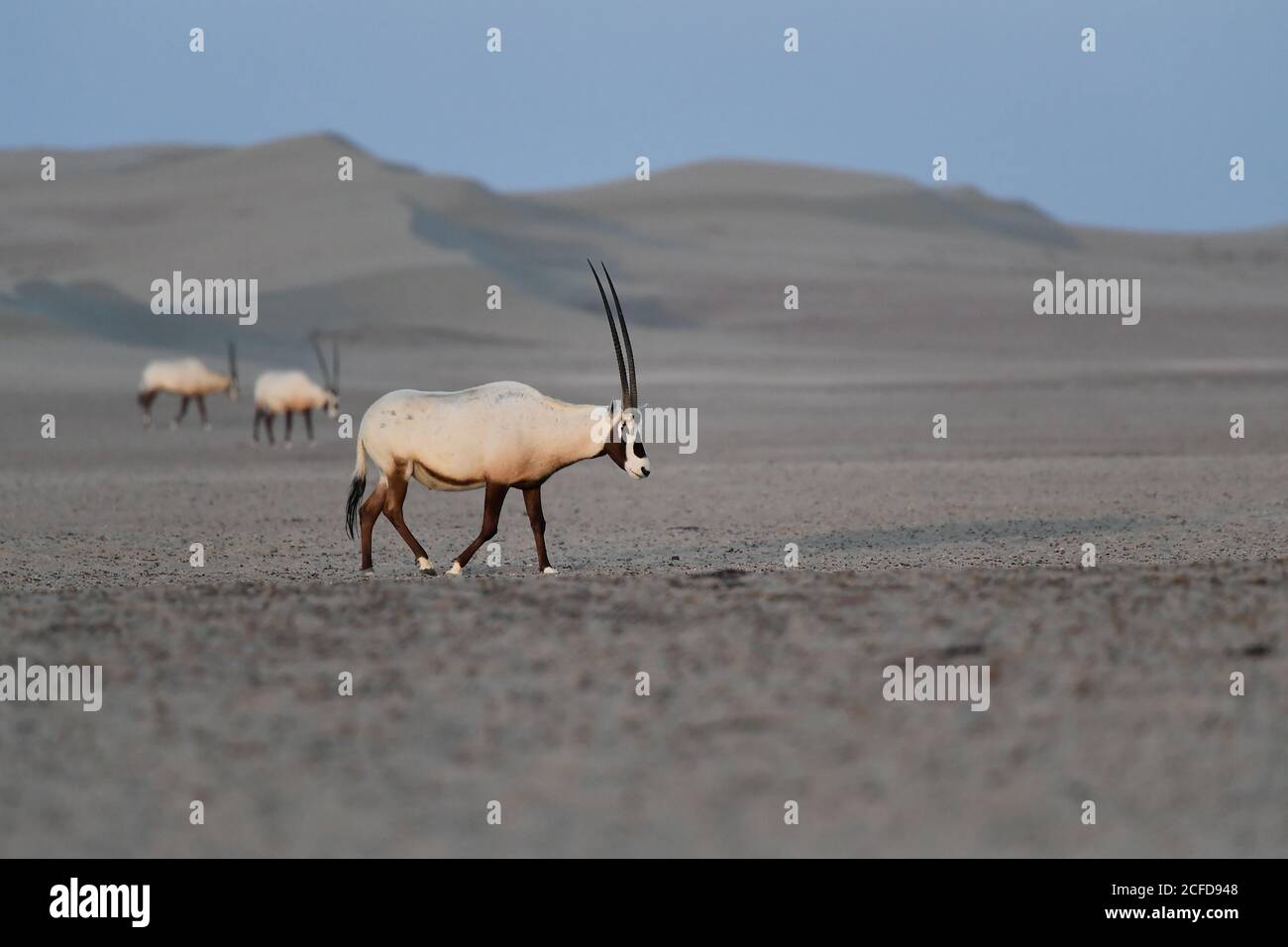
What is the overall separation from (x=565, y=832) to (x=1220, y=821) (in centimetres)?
151

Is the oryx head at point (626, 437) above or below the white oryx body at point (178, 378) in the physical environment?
below

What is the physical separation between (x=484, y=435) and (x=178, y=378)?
1617cm

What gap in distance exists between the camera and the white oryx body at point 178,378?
2344 cm

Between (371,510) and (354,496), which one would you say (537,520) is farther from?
(354,496)

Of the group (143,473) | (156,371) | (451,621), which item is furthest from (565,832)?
(156,371)

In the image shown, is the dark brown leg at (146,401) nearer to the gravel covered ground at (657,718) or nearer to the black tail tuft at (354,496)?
the gravel covered ground at (657,718)

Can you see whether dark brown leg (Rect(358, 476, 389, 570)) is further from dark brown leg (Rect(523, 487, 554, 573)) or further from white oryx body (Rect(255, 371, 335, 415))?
white oryx body (Rect(255, 371, 335, 415))

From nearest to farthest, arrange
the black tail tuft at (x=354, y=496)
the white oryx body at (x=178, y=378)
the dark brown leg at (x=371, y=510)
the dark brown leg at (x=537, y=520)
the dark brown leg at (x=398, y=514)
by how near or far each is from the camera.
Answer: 1. the dark brown leg at (x=537, y=520)
2. the dark brown leg at (x=398, y=514)
3. the dark brown leg at (x=371, y=510)
4. the black tail tuft at (x=354, y=496)
5. the white oryx body at (x=178, y=378)

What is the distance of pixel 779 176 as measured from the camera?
105 meters

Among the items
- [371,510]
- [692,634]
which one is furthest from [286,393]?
[692,634]

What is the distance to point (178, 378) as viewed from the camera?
76.9 feet
